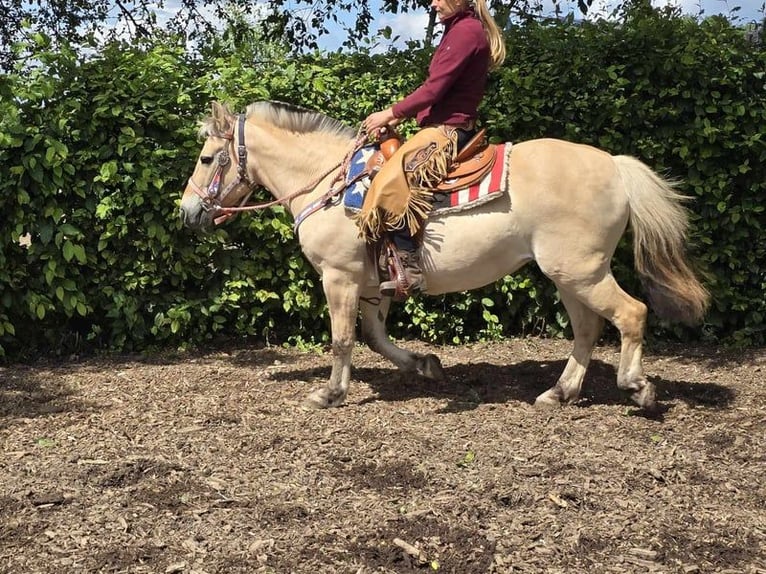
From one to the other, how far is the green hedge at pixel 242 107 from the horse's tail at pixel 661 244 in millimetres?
1596

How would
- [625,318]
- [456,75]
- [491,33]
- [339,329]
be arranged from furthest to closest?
[339,329] → [625,318] → [491,33] → [456,75]

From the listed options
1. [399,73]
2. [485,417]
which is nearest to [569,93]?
[399,73]

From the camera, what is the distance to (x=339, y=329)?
5004mm

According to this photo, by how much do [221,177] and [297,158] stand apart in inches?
20.1

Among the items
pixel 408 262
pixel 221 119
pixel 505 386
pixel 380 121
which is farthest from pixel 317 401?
pixel 221 119

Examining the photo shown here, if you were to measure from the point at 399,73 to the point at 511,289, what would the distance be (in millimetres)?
2043

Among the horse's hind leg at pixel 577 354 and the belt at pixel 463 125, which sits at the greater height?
the belt at pixel 463 125

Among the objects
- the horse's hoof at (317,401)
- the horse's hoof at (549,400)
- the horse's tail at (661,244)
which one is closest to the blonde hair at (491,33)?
the horse's tail at (661,244)

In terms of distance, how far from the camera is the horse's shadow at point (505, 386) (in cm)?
525

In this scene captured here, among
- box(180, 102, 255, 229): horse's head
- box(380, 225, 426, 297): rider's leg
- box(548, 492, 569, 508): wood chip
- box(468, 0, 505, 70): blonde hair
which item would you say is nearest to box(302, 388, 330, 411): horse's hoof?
box(380, 225, 426, 297): rider's leg

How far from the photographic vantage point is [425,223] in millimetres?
4707

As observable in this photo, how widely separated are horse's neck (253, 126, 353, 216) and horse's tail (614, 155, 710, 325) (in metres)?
1.80

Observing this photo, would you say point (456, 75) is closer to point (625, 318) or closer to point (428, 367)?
point (625, 318)

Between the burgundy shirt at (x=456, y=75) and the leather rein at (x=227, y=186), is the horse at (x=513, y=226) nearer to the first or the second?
the leather rein at (x=227, y=186)
